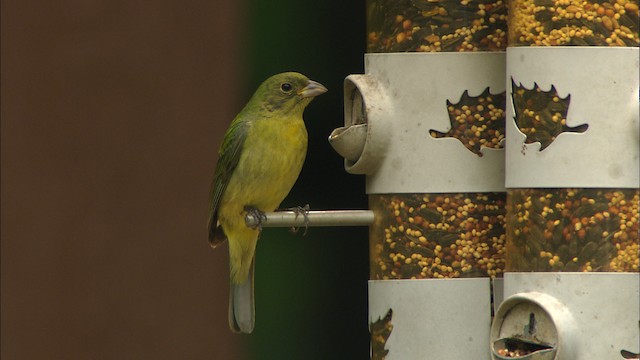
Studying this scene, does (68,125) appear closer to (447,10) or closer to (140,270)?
(140,270)

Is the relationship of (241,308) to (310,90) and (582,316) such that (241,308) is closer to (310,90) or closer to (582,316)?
(310,90)

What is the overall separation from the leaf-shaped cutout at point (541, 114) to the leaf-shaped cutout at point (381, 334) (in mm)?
790

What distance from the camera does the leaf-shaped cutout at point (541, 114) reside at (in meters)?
4.88

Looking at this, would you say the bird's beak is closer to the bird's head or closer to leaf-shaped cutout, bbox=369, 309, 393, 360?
the bird's head

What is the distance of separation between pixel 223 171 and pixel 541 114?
6.06 ft

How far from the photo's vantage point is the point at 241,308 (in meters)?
6.51

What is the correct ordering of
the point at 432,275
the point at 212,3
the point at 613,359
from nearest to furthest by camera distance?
the point at 613,359, the point at 432,275, the point at 212,3

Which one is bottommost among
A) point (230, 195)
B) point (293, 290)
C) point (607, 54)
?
point (293, 290)

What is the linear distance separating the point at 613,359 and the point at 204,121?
10.4ft

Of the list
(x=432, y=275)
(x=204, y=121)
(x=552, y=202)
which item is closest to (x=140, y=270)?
(x=204, y=121)

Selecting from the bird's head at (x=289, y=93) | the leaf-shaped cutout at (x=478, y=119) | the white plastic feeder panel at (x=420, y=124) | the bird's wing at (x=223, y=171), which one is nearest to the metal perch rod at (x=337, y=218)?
the white plastic feeder panel at (x=420, y=124)

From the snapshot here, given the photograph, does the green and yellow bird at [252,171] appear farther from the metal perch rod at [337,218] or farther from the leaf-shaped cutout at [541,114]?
the leaf-shaped cutout at [541,114]

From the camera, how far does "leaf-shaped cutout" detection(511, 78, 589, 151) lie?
16.0 feet

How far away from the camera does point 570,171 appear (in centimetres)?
485
